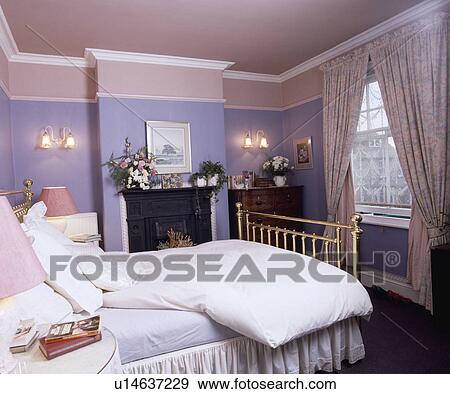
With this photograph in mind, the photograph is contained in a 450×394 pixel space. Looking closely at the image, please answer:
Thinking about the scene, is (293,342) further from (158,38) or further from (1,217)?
(158,38)

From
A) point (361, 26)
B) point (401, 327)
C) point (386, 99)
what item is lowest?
point (401, 327)

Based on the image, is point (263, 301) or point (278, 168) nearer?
point (263, 301)

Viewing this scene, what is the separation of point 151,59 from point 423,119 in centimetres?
315

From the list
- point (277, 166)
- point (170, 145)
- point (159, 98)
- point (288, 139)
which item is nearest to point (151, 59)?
point (159, 98)

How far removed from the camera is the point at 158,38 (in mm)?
4008

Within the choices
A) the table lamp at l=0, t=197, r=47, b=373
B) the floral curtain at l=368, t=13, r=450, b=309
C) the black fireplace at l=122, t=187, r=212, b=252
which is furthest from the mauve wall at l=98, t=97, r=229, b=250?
A: the table lamp at l=0, t=197, r=47, b=373

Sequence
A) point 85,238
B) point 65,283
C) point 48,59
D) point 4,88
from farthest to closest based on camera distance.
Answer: point 48,59, point 85,238, point 4,88, point 65,283

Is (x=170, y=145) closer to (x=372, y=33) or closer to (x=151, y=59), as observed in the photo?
(x=151, y=59)

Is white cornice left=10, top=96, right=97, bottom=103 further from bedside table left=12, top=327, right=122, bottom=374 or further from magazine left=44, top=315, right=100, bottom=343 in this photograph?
bedside table left=12, top=327, right=122, bottom=374

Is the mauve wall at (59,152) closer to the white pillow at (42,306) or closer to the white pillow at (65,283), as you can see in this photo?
the white pillow at (65,283)

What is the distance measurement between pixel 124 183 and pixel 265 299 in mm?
2891

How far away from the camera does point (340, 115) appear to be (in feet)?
14.4

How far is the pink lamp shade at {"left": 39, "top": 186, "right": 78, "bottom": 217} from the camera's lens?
3.91m
